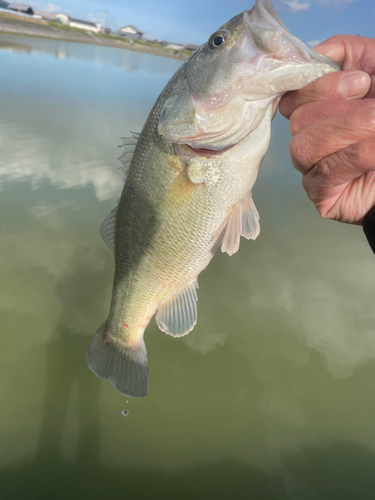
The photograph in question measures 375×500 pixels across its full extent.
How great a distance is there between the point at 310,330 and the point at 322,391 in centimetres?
66

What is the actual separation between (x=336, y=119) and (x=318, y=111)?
0.11 m

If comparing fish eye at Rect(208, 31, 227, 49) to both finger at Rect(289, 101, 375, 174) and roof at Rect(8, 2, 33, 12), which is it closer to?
finger at Rect(289, 101, 375, 174)

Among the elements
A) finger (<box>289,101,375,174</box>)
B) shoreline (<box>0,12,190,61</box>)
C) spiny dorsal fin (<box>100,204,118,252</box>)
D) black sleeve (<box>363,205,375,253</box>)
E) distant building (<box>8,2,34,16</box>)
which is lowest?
spiny dorsal fin (<box>100,204,118,252</box>)

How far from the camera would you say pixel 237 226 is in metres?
1.54

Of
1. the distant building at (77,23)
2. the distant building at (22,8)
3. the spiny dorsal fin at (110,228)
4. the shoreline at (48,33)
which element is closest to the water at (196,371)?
the spiny dorsal fin at (110,228)

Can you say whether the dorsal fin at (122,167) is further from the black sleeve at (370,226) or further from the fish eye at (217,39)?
the black sleeve at (370,226)

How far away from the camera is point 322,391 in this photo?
9.09 feet

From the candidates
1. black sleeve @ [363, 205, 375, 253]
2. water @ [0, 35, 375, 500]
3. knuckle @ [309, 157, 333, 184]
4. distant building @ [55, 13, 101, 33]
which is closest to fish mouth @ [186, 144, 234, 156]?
knuckle @ [309, 157, 333, 184]

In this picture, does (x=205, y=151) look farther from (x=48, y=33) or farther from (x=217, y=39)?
(x=48, y=33)

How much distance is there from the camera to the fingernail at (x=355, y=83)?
1.05 metres

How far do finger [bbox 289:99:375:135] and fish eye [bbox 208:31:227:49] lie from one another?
16.4 inches

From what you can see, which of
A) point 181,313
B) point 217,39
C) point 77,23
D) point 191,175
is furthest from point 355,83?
point 77,23

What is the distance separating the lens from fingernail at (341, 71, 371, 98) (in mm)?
1046

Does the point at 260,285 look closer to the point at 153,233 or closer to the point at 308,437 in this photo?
the point at 308,437
